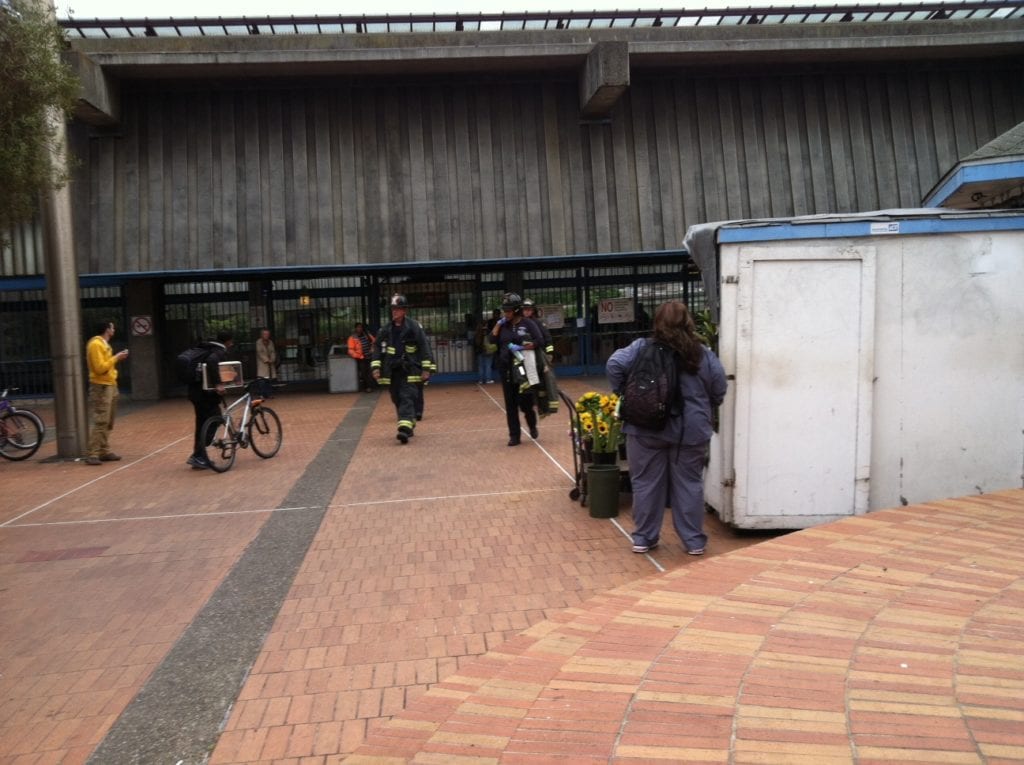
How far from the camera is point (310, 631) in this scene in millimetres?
4324

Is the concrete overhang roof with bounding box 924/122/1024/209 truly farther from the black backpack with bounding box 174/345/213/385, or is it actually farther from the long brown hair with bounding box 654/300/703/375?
the black backpack with bounding box 174/345/213/385

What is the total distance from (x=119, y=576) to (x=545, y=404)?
4.93 m

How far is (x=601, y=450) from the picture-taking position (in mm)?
6395

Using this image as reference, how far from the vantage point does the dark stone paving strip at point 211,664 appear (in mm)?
3234

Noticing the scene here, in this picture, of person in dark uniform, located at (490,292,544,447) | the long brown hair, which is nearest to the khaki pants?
person in dark uniform, located at (490,292,544,447)

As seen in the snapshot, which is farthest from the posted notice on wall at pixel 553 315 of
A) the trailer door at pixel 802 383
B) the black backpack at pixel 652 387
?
the black backpack at pixel 652 387

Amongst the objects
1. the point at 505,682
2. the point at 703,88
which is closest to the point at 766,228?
the point at 505,682

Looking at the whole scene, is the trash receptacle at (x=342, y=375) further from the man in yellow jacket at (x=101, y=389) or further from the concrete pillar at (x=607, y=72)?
the man in yellow jacket at (x=101, y=389)

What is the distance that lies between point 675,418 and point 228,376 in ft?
19.1

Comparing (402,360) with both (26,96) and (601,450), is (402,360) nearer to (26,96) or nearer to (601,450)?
(601,450)

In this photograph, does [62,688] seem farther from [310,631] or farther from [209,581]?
[209,581]

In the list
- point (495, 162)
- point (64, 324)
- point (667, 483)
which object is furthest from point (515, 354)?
point (495, 162)

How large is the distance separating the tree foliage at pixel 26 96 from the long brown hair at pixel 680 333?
224 inches

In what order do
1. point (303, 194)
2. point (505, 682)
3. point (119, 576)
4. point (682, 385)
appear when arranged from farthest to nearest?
point (303, 194), point (119, 576), point (682, 385), point (505, 682)
